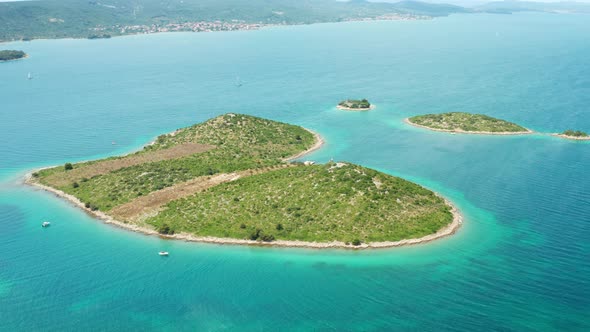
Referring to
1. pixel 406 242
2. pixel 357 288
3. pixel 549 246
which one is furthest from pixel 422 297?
pixel 549 246

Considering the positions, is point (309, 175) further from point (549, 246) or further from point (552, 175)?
point (552, 175)

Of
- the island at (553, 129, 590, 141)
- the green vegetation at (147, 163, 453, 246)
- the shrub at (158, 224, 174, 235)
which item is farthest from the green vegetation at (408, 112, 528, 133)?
the shrub at (158, 224, 174, 235)

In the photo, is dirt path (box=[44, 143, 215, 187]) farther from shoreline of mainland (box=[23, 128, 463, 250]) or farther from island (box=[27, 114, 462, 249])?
shoreline of mainland (box=[23, 128, 463, 250])

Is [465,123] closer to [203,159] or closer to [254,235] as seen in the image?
[203,159]

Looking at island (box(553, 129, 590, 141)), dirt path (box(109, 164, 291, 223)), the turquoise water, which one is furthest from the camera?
island (box(553, 129, 590, 141))

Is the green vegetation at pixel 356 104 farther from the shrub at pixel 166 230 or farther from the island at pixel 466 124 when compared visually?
the shrub at pixel 166 230
